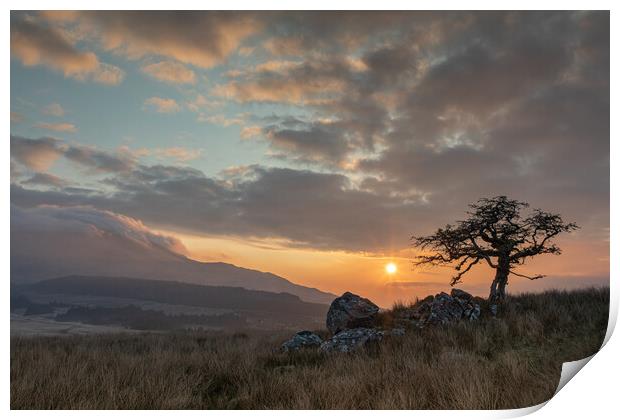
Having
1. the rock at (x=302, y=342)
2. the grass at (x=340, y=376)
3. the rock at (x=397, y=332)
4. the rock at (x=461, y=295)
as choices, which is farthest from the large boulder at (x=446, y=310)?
the rock at (x=302, y=342)

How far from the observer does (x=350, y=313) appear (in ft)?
37.1

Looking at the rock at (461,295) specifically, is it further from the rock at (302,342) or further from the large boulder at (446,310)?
the rock at (302,342)

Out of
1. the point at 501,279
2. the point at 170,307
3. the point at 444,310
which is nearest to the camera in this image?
the point at 444,310

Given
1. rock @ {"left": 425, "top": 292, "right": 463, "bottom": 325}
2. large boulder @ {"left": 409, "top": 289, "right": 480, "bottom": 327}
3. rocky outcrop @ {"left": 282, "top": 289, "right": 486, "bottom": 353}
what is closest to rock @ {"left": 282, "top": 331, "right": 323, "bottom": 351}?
rocky outcrop @ {"left": 282, "top": 289, "right": 486, "bottom": 353}

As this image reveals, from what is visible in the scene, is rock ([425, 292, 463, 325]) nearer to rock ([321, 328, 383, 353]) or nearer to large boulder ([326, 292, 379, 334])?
rock ([321, 328, 383, 353])

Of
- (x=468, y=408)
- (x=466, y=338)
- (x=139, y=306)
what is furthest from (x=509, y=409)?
Result: (x=139, y=306)

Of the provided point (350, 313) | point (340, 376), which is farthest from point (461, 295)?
point (340, 376)

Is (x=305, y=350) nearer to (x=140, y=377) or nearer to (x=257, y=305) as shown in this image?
(x=140, y=377)

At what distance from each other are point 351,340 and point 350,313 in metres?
2.11

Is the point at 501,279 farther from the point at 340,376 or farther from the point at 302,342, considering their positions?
the point at 340,376

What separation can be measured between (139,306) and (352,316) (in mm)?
17744

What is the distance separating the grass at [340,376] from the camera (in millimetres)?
5188

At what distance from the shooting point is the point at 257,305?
23.0 meters

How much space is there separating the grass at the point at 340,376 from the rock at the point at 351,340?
0.47 meters
